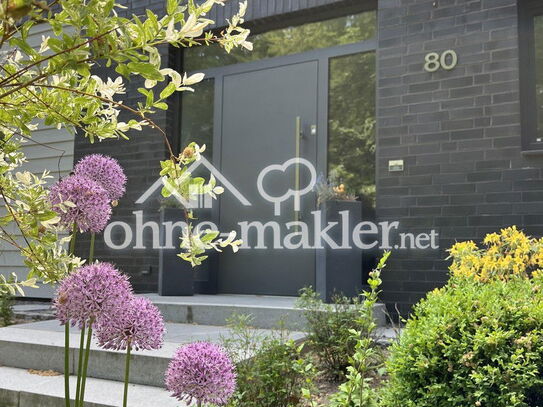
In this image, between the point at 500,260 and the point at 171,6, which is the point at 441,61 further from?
the point at 171,6

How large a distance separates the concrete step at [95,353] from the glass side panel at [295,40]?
10.0 feet

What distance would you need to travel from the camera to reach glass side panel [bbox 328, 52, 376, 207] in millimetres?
5426

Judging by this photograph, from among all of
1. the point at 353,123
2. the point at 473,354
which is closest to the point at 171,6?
the point at 473,354

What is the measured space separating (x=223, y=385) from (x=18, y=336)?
3.42m

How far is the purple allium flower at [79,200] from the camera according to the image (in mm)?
1264

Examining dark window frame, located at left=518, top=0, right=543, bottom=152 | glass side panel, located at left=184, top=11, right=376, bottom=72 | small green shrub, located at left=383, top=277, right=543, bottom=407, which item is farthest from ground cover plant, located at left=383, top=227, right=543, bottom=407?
glass side panel, located at left=184, top=11, right=376, bottom=72

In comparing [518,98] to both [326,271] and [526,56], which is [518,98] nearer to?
[526,56]

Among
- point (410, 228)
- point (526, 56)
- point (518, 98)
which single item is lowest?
point (410, 228)

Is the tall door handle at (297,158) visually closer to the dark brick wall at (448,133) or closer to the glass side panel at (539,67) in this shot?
the dark brick wall at (448,133)

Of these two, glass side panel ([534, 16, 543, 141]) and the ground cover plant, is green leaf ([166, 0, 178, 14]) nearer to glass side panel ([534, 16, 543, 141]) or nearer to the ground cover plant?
the ground cover plant

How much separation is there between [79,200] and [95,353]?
2652 mm

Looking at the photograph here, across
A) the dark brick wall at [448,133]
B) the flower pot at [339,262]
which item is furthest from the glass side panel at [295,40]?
the flower pot at [339,262]

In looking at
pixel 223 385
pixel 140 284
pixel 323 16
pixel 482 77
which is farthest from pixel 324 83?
pixel 223 385

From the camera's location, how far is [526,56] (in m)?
4.60
